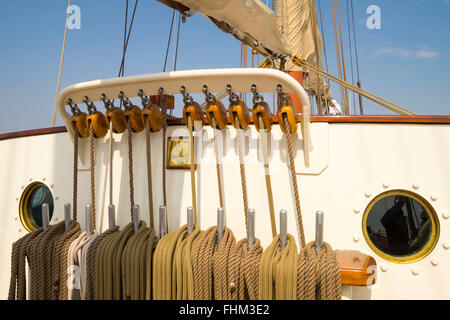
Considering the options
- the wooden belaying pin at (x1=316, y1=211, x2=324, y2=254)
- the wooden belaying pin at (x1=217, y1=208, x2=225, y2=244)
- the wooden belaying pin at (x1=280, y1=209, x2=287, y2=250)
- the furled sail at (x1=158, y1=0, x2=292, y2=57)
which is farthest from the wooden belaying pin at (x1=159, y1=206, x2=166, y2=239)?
the furled sail at (x1=158, y1=0, x2=292, y2=57)

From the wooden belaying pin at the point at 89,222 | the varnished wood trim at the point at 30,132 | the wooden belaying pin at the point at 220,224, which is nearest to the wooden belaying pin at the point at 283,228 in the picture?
the wooden belaying pin at the point at 220,224

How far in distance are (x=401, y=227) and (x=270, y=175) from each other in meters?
0.52

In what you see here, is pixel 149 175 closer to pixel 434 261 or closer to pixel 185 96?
pixel 185 96

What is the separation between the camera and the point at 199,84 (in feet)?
4.01

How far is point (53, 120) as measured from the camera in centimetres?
216

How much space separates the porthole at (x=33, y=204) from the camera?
165 centimetres

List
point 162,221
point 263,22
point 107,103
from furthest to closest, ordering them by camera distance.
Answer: point 263,22, point 107,103, point 162,221

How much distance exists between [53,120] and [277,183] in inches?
65.3

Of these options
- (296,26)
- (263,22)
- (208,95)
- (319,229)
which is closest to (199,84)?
(208,95)

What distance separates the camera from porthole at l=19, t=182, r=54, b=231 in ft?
5.42

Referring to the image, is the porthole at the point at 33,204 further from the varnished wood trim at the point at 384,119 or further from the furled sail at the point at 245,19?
the varnished wood trim at the point at 384,119

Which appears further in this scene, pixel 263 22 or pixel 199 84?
pixel 263 22

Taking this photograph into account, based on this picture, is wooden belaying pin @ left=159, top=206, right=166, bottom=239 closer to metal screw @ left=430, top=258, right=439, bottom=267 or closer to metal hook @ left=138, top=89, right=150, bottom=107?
metal hook @ left=138, top=89, right=150, bottom=107
